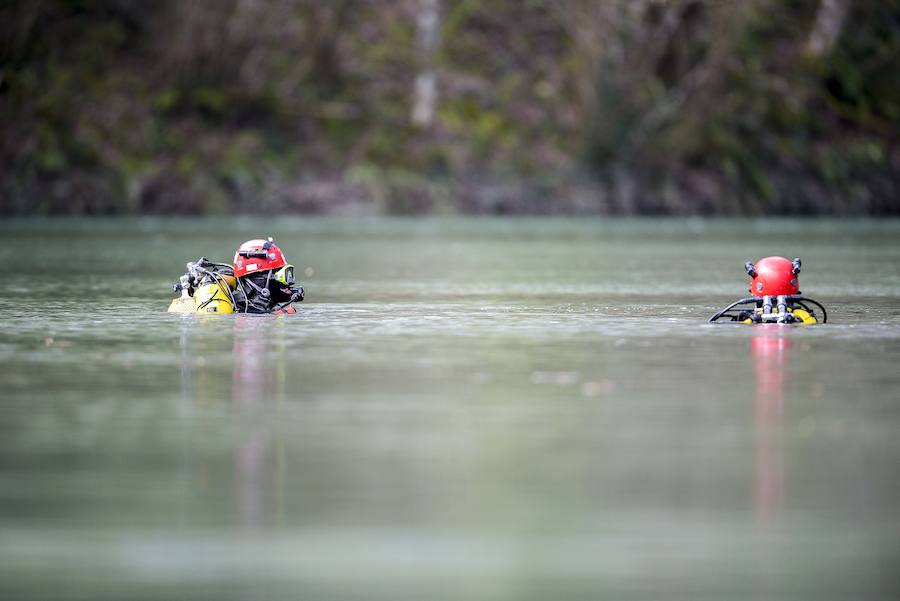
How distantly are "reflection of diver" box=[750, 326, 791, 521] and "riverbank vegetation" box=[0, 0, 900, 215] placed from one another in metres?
47.1

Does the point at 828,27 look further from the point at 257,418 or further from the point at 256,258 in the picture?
the point at 257,418

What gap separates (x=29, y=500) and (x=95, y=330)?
998 cm

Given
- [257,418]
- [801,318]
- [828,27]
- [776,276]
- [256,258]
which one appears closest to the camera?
[257,418]

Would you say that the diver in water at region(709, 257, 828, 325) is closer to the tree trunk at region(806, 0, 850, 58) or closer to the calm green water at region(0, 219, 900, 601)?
the calm green water at region(0, 219, 900, 601)

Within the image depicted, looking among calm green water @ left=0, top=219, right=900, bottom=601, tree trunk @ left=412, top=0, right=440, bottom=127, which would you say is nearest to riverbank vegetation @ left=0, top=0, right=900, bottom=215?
tree trunk @ left=412, top=0, right=440, bottom=127

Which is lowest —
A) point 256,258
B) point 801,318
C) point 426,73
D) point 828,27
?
point 801,318

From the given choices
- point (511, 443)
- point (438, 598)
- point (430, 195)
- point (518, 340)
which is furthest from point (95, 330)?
point (430, 195)

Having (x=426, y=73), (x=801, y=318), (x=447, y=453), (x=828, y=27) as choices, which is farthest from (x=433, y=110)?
(x=447, y=453)

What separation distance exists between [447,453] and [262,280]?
1097 cm

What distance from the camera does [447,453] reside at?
10094 millimetres

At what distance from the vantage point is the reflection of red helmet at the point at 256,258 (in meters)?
20.3

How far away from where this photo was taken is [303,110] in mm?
69125

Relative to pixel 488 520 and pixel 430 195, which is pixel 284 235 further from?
pixel 488 520

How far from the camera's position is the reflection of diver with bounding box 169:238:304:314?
2058 cm
